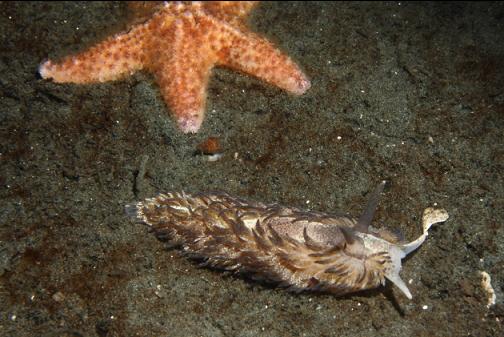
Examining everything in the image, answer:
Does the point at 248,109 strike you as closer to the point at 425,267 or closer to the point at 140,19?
the point at 140,19

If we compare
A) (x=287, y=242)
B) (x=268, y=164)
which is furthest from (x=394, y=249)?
(x=268, y=164)

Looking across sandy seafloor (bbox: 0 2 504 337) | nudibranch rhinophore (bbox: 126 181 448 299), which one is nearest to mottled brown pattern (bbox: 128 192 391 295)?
nudibranch rhinophore (bbox: 126 181 448 299)

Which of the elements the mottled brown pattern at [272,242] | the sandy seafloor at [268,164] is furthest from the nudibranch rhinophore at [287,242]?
the sandy seafloor at [268,164]

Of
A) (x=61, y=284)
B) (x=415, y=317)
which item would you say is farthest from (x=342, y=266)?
(x=61, y=284)

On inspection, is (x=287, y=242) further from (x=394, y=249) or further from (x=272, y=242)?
(x=394, y=249)

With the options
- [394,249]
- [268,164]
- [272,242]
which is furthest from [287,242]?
[268,164]

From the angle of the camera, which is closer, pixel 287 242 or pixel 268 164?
pixel 287 242

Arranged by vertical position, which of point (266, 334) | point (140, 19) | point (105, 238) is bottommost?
point (266, 334)
